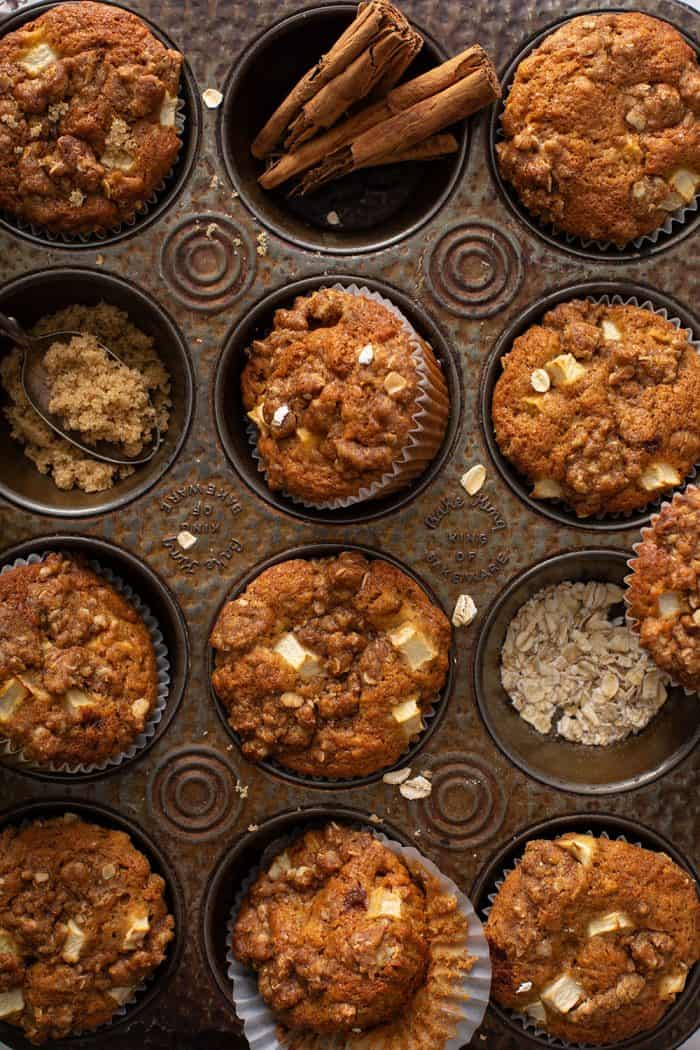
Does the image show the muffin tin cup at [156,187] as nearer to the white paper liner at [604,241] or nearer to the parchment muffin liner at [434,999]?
the white paper liner at [604,241]

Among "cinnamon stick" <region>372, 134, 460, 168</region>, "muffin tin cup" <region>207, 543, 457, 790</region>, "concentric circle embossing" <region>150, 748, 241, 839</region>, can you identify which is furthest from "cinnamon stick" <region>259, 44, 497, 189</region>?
"concentric circle embossing" <region>150, 748, 241, 839</region>

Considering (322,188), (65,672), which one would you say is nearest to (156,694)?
(65,672)

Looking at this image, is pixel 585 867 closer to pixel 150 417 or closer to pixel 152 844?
pixel 152 844

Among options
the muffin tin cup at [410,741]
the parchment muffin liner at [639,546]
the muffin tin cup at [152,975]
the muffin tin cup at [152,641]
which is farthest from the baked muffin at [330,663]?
the parchment muffin liner at [639,546]

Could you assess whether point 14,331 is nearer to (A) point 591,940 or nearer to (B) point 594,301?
(B) point 594,301

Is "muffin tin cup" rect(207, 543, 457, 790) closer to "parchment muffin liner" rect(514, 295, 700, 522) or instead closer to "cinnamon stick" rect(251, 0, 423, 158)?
"parchment muffin liner" rect(514, 295, 700, 522)
